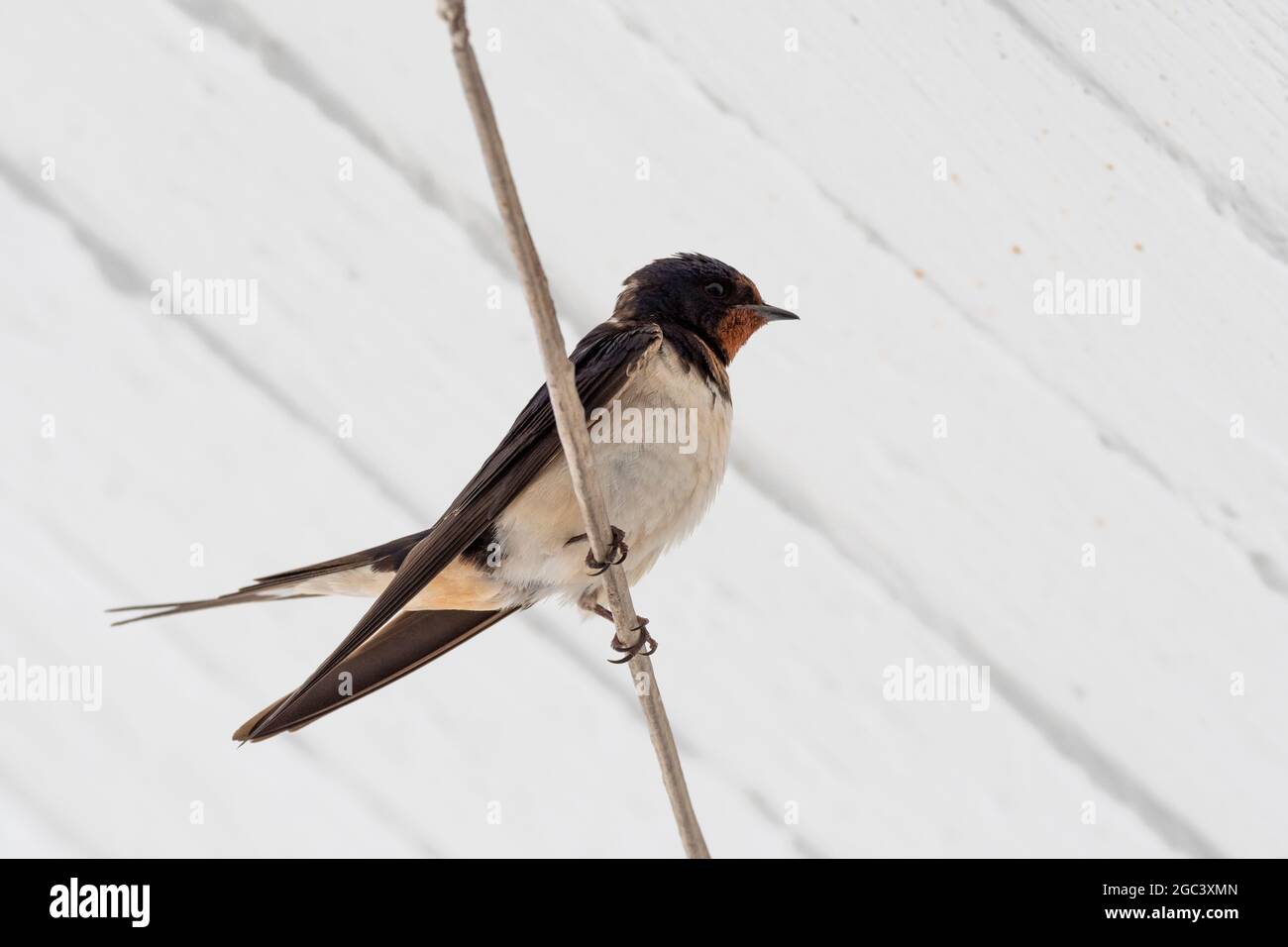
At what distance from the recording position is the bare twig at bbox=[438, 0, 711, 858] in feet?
1.75

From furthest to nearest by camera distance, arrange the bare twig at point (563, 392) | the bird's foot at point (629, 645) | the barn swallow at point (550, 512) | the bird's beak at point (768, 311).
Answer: the bird's beak at point (768, 311) < the barn swallow at point (550, 512) < the bird's foot at point (629, 645) < the bare twig at point (563, 392)

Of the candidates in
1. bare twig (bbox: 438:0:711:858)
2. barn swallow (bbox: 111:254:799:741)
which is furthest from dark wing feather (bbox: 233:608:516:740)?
bare twig (bbox: 438:0:711:858)

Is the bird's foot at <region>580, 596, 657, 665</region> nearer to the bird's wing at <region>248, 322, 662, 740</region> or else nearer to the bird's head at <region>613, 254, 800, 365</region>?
the bird's wing at <region>248, 322, 662, 740</region>

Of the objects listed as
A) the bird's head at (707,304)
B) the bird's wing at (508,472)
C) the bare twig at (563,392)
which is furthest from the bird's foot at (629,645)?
the bird's head at (707,304)

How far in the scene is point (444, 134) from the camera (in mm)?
1479

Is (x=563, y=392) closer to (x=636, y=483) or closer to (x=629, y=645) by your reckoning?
(x=629, y=645)

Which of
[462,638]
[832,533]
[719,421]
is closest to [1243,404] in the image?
[832,533]

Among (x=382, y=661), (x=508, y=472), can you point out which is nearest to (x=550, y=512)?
(x=508, y=472)

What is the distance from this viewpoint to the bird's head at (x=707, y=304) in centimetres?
114

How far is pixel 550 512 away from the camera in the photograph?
39.9 inches

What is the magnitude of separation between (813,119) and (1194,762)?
851mm

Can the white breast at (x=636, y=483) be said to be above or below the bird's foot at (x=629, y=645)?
above

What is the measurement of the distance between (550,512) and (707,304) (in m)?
0.27

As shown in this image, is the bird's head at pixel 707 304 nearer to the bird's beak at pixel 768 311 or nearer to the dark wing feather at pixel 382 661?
the bird's beak at pixel 768 311
